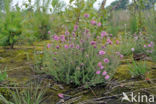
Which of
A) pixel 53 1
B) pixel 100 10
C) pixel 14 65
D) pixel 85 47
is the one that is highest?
pixel 53 1

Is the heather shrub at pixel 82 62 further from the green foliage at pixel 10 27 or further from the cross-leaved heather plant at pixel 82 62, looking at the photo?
the green foliage at pixel 10 27

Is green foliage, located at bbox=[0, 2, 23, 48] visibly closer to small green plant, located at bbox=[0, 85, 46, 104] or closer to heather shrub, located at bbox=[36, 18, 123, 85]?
heather shrub, located at bbox=[36, 18, 123, 85]

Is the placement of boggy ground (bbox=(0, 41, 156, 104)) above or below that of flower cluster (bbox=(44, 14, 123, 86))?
below

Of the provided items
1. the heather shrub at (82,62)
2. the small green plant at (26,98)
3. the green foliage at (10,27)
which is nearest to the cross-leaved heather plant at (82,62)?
the heather shrub at (82,62)

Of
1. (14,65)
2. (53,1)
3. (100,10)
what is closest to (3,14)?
(53,1)

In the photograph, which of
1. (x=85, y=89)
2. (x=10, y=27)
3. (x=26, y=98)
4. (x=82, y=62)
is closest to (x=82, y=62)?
(x=82, y=62)

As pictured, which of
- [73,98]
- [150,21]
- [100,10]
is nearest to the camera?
[73,98]

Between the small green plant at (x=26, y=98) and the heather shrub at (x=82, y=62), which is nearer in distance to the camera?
the small green plant at (x=26, y=98)

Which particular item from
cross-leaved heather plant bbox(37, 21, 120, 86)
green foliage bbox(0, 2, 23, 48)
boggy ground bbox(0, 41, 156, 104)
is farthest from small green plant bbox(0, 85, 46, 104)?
green foliage bbox(0, 2, 23, 48)

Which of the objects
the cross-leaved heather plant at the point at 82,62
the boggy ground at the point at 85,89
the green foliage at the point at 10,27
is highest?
the green foliage at the point at 10,27

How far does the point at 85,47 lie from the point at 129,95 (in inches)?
27.0

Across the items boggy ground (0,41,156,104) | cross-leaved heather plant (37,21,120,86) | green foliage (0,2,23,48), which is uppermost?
green foliage (0,2,23,48)

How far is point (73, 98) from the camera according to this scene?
5.08 ft

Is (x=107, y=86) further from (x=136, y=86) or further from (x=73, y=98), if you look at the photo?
(x=73, y=98)
